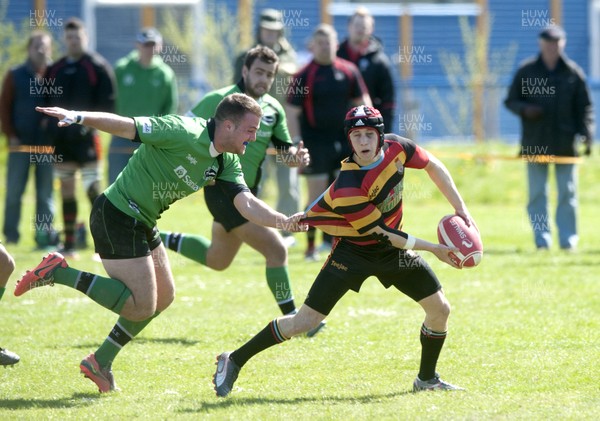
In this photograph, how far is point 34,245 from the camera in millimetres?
13414

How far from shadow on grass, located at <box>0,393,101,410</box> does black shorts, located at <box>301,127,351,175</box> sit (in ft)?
19.9

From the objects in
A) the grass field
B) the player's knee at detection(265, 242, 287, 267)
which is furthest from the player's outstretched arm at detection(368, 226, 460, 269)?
the player's knee at detection(265, 242, 287, 267)

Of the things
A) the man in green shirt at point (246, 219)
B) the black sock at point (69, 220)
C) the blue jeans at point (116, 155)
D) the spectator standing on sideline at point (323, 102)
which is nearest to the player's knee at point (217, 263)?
the man in green shirt at point (246, 219)

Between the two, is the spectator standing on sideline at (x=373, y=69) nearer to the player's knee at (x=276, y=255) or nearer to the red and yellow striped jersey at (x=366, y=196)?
the player's knee at (x=276, y=255)

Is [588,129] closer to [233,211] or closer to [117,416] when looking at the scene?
[233,211]

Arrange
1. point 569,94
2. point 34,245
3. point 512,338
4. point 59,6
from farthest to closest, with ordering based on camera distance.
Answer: point 59,6 < point 34,245 < point 569,94 < point 512,338

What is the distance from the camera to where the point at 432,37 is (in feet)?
79.6

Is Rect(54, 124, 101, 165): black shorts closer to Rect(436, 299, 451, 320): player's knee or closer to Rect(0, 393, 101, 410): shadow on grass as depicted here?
Rect(0, 393, 101, 410): shadow on grass

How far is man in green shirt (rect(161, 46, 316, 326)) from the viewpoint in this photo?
7.98 metres

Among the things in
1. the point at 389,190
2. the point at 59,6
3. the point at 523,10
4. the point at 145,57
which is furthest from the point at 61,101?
A: the point at 523,10

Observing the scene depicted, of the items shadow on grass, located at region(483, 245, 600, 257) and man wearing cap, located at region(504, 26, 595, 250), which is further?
man wearing cap, located at region(504, 26, 595, 250)

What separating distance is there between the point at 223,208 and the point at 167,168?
63.9 inches

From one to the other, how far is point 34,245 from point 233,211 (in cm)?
623

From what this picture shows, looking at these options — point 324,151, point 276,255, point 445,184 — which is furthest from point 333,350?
point 324,151
